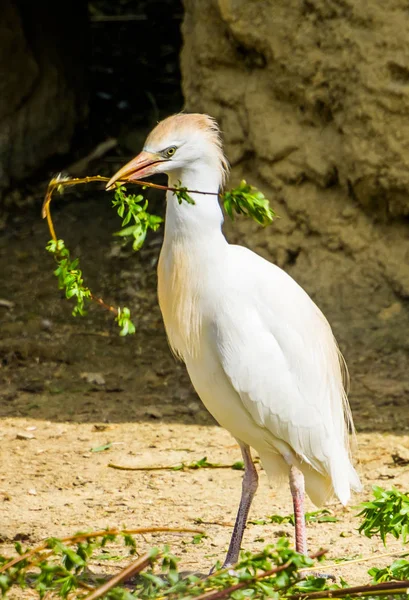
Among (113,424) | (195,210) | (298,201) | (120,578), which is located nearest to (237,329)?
(195,210)

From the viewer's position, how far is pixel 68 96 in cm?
808

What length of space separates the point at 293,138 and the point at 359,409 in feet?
5.50

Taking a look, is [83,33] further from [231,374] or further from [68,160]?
[231,374]

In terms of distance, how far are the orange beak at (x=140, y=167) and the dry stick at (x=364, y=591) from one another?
1.49 metres

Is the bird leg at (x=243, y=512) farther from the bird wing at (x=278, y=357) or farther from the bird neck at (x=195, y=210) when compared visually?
the bird neck at (x=195, y=210)

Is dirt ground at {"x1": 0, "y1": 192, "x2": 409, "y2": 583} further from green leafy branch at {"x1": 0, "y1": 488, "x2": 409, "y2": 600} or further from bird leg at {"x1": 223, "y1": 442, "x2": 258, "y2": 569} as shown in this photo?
green leafy branch at {"x1": 0, "y1": 488, "x2": 409, "y2": 600}

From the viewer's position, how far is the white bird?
143 inches

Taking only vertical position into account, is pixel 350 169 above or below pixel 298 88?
below

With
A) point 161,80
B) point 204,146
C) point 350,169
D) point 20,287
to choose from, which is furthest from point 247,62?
point 161,80

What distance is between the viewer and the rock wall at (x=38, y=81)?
7449 millimetres

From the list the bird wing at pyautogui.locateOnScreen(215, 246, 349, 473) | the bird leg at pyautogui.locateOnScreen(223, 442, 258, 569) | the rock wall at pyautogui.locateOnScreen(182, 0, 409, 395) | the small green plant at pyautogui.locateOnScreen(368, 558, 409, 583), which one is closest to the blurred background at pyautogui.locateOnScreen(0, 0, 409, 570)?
the rock wall at pyautogui.locateOnScreen(182, 0, 409, 395)

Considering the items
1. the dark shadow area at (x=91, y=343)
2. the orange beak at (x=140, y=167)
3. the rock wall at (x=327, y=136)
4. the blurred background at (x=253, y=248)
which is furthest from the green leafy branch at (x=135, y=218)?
the rock wall at (x=327, y=136)

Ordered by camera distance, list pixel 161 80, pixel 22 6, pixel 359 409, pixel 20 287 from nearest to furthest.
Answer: pixel 359 409 < pixel 20 287 < pixel 22 6 < pixel 161 80

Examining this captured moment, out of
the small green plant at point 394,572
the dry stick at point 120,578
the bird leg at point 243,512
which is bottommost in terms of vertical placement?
the bird leg at point 243,512
